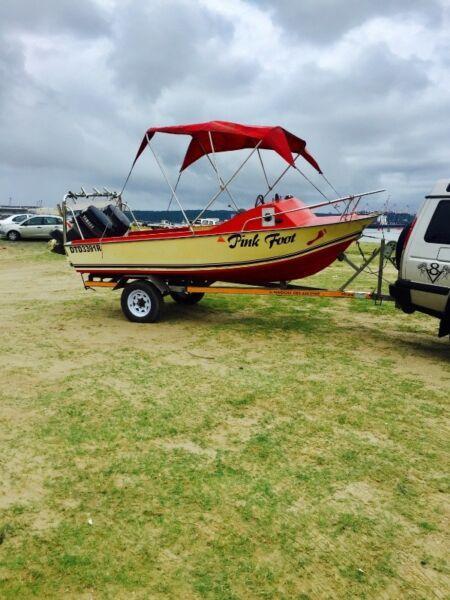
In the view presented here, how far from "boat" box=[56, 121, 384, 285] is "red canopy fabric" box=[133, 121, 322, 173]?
0.06ft

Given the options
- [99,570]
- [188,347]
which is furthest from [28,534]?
[188,347]

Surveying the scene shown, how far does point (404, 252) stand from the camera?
701 cm

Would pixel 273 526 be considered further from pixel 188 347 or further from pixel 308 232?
pixel 308 232

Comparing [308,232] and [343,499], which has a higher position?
[308,232]

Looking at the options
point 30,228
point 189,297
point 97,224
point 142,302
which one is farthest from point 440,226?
point 30,228

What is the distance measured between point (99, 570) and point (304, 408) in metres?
2.87

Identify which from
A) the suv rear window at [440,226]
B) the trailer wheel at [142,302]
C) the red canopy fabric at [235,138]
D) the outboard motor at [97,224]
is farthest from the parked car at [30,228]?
the suv rear window at [440,226]

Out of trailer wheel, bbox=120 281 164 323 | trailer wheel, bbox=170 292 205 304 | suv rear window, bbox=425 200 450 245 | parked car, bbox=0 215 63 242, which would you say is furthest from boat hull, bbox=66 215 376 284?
parked car, bbox=0 215 63 242

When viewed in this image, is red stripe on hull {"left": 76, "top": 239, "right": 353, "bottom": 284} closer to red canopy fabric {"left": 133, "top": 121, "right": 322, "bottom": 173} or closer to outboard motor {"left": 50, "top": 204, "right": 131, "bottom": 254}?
outboard motor {"left": 50, "top": 204, "right": 131, "bottom": 254}

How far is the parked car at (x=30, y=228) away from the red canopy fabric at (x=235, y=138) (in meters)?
20.0

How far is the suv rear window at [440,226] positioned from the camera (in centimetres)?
659

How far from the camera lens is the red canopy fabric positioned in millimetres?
7832

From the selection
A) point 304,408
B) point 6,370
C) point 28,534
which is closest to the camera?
point 28,534

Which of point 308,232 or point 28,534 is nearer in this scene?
point 28,534
